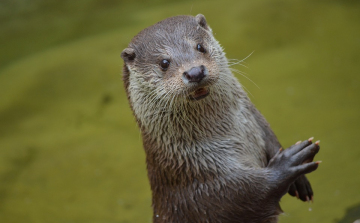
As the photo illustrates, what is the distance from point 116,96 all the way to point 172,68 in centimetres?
321

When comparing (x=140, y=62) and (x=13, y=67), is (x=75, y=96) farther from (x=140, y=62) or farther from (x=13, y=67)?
(x=140, y=62)

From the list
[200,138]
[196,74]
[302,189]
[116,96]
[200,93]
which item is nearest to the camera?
[196,74]

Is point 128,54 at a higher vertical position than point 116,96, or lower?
lower

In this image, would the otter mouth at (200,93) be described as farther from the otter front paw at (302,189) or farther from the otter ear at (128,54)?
the otter front paw at (302,189)

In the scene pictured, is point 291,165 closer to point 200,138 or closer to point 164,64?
point 200,138

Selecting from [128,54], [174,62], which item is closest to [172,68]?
[174,62]

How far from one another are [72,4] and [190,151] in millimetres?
5080

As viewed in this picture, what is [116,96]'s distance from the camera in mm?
6199

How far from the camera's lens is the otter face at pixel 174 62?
2961 millimetres

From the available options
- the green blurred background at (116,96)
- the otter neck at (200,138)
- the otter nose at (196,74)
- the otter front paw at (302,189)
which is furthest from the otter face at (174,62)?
the green blurred background at (116,96)

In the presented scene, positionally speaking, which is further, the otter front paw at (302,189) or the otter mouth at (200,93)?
the otter front paw at (302,189)

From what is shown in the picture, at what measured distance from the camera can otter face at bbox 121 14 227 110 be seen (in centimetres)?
296

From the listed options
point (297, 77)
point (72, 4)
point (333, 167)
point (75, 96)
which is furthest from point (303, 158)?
point (72, 4)

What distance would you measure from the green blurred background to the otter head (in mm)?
1546
